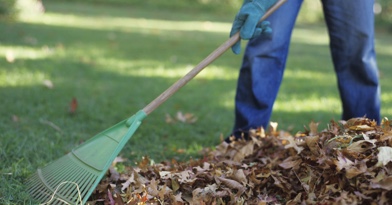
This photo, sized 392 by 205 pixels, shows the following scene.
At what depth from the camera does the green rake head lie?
6.54 ft

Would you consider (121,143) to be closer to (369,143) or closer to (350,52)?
(369,143)

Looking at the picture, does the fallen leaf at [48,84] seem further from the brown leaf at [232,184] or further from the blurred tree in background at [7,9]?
the blurred tree in background at [7,9]

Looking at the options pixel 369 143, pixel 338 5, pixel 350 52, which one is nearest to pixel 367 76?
pixel 350 52

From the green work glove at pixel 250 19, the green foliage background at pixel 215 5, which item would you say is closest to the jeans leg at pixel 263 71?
the green work glove at pixel 250 19

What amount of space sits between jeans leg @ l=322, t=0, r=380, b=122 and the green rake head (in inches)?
46.1

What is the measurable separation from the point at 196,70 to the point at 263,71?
0.56 meters

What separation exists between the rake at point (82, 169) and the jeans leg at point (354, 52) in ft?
2.28

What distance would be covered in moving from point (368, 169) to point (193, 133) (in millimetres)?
1545

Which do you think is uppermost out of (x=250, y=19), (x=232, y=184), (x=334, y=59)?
(x=250, y=19)

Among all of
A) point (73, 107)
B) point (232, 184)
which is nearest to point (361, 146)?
point (232, 184)

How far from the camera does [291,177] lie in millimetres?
2104

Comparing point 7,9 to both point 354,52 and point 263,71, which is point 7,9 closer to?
point 263,71

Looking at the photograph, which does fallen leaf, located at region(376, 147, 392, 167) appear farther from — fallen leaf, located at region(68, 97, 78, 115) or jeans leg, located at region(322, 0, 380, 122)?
fallen leaf, located at region(68, 97, 78, 115)

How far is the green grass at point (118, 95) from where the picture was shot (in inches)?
108
